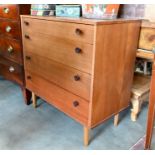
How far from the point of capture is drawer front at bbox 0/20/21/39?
1.78 m

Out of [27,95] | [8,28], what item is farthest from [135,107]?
[8,28]

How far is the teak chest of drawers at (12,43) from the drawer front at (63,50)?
0.54 ft

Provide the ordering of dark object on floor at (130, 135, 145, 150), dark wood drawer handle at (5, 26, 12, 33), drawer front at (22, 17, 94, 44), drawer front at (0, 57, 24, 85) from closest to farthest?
drawer front at (22, 17, 94, 44), dark object on floor at (130, 135, 145, 150), dark wood drawer handle at (5, 26, 12, 33), drawer front at (0, 57, 24, 85)

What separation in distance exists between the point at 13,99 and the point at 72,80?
1.01 meters

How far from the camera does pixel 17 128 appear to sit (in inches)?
66.2

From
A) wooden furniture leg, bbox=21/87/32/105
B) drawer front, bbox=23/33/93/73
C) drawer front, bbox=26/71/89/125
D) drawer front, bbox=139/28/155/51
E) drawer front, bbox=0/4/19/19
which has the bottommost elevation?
wooden furniture leg, bbox=21/87/32/105

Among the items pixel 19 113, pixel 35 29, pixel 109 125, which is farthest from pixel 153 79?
pixel 19 113

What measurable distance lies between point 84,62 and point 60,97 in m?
0.42

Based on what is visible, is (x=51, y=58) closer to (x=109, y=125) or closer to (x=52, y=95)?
(x=52, y=95)

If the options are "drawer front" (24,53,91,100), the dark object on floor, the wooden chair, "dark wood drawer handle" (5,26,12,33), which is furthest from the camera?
"dark wood drawer handle" (5,26,12,33)

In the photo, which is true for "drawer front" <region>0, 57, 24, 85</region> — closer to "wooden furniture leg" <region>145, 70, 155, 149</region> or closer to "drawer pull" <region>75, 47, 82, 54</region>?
"drawer pull" <region>75, 47, 82, 54</region>

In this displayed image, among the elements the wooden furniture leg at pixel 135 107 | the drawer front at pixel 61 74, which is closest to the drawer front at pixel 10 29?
the drawer front at pixel 61 74

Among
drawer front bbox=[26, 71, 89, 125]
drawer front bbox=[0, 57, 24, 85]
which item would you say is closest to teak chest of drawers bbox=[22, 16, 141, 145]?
drawer front bbox=[26, 71, 89, 125]

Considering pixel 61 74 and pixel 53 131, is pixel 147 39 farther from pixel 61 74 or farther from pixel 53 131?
pixel 53 131
